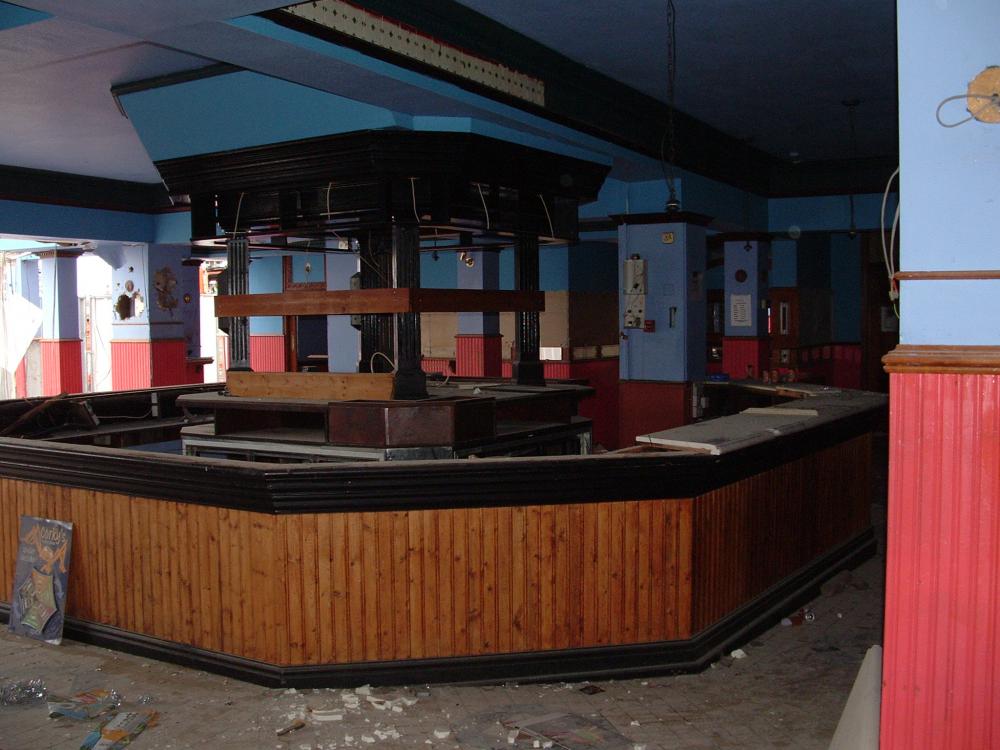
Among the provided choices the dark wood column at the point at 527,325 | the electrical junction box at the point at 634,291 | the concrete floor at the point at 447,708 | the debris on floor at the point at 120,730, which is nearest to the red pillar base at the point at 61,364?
the electrical junction box at the point at 634,291

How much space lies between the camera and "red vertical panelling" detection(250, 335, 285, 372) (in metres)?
17.9

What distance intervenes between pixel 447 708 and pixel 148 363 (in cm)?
1141

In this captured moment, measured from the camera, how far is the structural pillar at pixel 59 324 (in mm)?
15727

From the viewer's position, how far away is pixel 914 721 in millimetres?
2498

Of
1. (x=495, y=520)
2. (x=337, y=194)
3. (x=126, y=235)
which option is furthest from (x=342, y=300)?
(x=126, y=235)

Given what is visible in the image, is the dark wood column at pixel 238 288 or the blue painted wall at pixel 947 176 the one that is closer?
the blue painted wall at pixel 947 176

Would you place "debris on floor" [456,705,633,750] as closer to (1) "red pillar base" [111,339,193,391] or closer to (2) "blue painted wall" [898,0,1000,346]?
(2) "blue painted wall" [898,0,1000,346]

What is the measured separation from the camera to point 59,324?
52.1 feet

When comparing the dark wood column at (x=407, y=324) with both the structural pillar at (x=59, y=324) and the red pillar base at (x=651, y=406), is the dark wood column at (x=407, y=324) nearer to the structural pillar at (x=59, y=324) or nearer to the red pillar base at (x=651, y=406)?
the red pillar base at (x=651, y=406)

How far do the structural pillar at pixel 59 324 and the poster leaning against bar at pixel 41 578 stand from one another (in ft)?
37.5

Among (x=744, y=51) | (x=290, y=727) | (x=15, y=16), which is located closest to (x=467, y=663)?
(x=290, y=727)

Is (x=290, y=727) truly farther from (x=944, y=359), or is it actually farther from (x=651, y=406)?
(x=651, y=406)

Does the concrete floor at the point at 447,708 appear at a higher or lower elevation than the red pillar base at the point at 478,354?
lower

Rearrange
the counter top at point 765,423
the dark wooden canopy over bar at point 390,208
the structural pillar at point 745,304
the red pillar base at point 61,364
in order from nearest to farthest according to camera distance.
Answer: the counter top at point 765,423
the dark wooden canopy over bar at point 390,208
the structural pillar at point 745,304
the red pillar base at point 61,364
